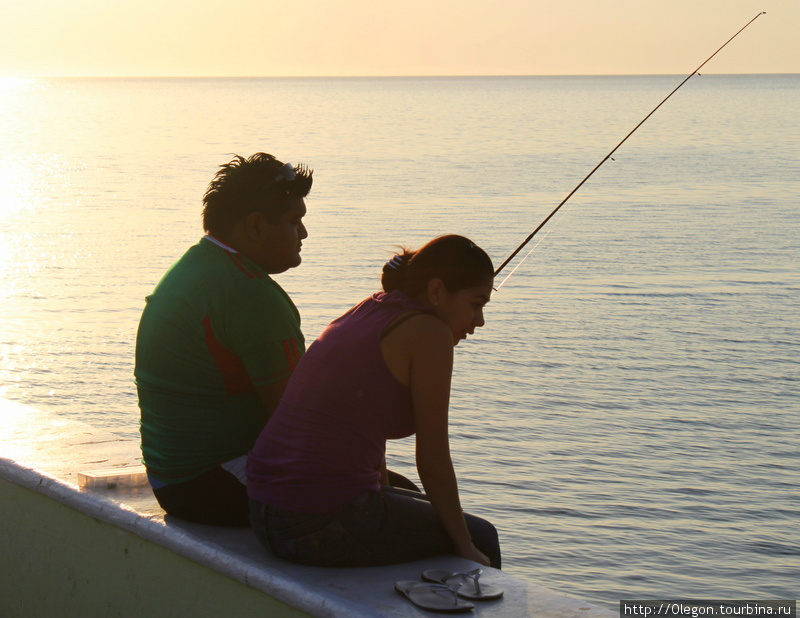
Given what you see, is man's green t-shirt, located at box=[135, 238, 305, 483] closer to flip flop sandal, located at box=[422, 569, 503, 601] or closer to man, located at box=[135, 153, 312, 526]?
man, located at box=[135, 153, 312, 526]

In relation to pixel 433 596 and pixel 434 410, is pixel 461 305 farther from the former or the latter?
pixel 433 596

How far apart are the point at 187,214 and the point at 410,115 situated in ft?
158

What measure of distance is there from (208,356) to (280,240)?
1.14 ft

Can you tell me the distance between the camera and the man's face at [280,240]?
259 centimetres

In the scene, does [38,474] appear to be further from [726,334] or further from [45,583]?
[726,334]

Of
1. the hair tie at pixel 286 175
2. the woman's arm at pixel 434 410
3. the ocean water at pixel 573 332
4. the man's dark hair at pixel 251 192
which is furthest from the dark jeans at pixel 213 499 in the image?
the ocean water at pixel 573 332

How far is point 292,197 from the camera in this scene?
2.61 m

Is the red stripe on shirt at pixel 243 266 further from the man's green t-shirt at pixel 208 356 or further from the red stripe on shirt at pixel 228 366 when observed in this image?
the red stripe on shirt at pixel 228 366

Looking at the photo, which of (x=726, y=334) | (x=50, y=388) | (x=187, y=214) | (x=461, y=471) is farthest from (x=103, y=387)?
(x=187, y=214)

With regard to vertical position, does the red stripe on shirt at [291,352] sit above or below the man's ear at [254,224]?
below

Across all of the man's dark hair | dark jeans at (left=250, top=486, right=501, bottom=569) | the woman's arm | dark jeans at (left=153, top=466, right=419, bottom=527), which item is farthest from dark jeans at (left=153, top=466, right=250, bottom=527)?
the man's dark hair

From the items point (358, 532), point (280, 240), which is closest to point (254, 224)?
point (280, 240)

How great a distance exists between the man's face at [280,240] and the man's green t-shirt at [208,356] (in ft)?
0.17

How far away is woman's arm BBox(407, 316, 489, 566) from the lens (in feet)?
7.34
